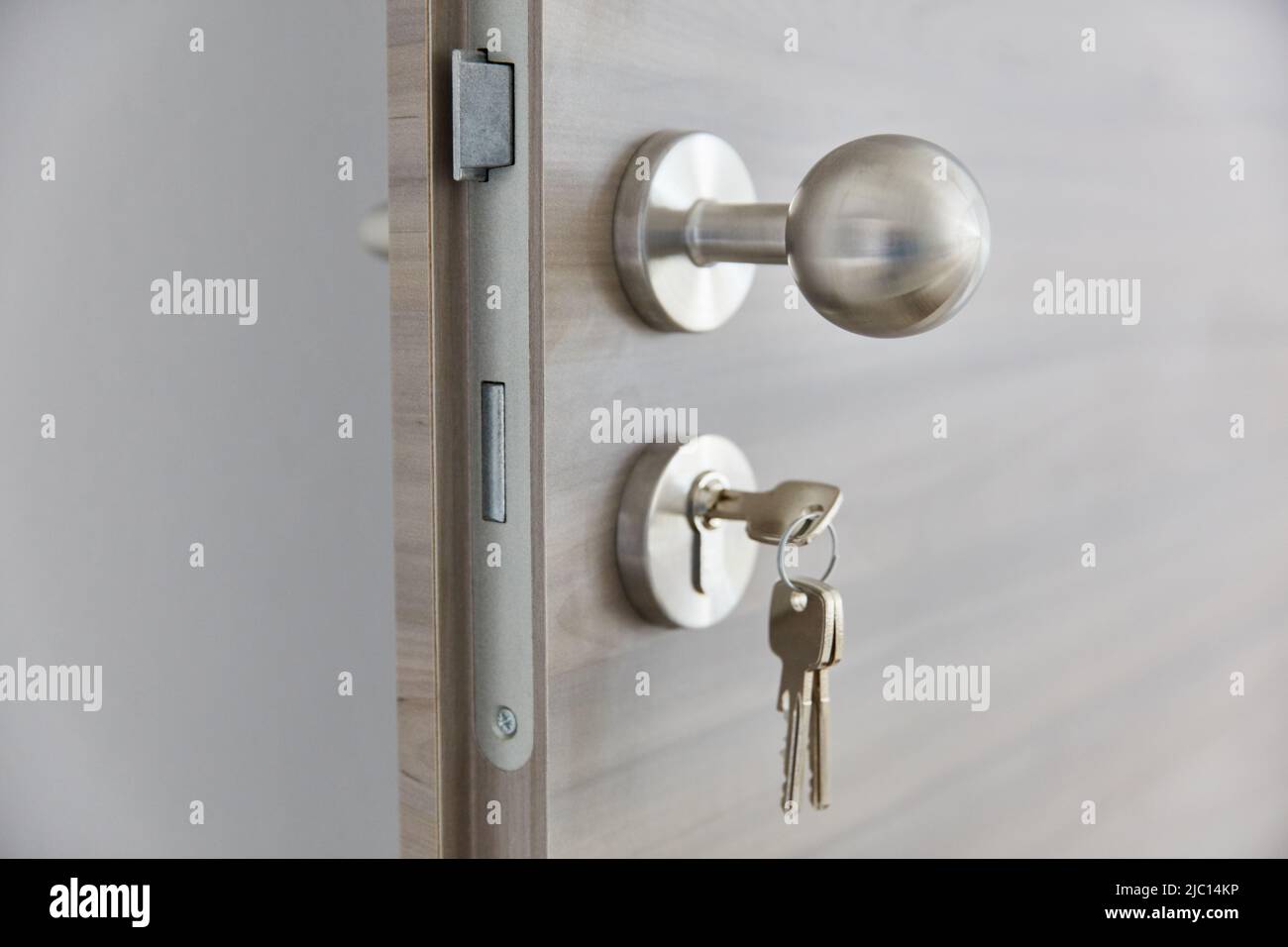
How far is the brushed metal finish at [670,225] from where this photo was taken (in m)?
0.37

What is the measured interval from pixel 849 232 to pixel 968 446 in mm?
203

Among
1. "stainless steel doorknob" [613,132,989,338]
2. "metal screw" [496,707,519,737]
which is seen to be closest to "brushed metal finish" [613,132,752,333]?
"stainless steel doorknob" [613,132,989,338]

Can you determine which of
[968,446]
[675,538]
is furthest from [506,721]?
[968,446]

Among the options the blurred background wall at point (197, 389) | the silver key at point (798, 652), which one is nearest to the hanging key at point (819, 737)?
the silver key at point (798, 652)

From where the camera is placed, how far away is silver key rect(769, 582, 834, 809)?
39cm

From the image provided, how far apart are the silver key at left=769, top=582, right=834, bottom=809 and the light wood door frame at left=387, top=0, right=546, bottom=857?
78 millimetres

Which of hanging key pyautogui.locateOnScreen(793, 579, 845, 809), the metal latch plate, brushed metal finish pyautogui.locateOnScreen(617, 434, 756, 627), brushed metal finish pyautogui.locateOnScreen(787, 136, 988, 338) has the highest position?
the metal latch plate

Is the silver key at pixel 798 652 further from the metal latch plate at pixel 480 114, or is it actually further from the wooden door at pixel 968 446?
the metal latch plate at pixel 480 114

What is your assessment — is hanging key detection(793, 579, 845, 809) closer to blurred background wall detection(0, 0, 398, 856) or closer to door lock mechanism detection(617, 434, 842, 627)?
door lock mechanism detection(617, 434, 842, 627)

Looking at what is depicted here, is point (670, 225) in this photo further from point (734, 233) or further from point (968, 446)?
point (968, 446)

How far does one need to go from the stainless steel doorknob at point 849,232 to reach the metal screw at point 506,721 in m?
0.12

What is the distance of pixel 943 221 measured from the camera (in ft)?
1.09
